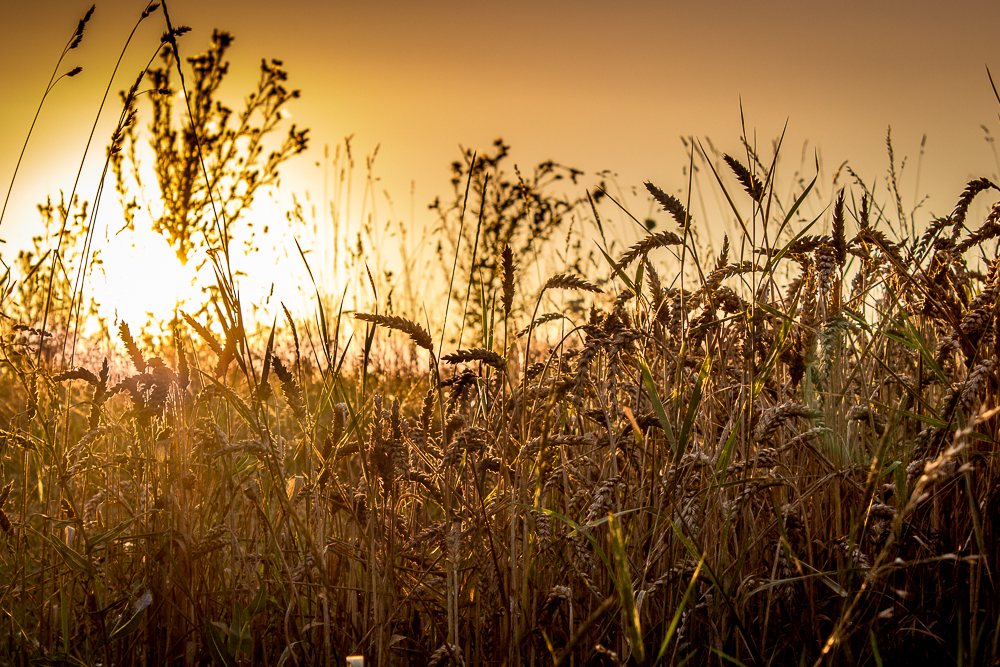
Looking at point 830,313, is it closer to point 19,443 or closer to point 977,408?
point 977,408

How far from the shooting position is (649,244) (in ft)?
4.08

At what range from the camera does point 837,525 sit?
48.1 inches

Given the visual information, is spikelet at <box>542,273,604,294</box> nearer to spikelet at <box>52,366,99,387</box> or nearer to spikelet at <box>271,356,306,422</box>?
spikelet at <box>271,356,306,422</box>

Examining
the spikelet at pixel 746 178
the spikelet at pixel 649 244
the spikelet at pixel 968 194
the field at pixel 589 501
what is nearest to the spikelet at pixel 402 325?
the field at pixel 589 501

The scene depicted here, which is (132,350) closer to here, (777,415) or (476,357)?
(476,357)

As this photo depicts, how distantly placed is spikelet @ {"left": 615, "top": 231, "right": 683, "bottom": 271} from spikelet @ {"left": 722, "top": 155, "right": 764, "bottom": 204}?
0.16 metres

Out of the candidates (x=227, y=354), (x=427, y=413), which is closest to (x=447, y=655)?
(x=427, y=413)

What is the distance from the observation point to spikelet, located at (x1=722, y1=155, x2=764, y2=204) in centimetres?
123

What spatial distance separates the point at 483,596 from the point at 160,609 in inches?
27.1

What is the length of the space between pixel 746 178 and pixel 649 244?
0.74ft

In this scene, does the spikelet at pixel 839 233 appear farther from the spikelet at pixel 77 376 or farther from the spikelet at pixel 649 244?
the spikelet at pixel 77 376

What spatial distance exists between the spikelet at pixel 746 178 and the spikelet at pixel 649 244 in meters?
0.16

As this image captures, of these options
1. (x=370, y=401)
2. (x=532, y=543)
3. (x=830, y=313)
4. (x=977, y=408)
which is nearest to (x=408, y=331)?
(x=370, y=401)

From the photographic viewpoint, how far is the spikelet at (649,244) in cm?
123
